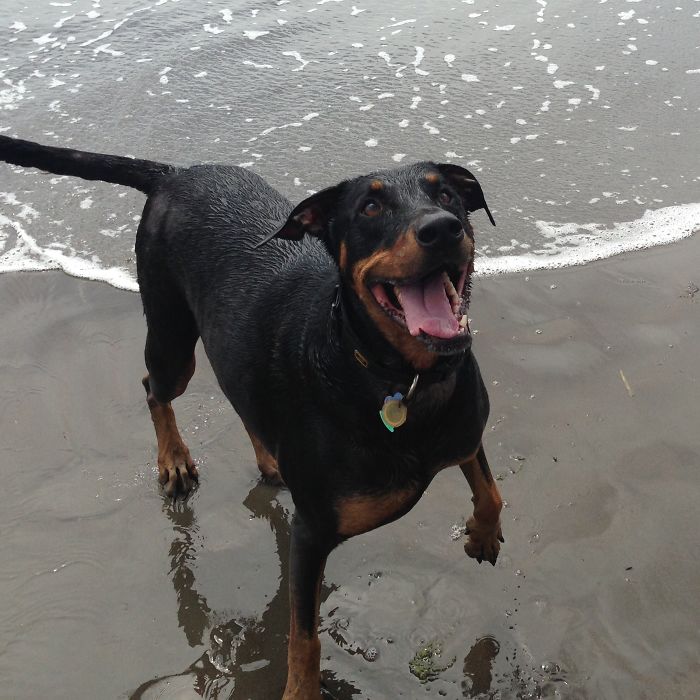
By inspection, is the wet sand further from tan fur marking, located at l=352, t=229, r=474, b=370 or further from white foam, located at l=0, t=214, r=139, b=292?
tan fur marking, located at l=352, t=229, r=474, b=370

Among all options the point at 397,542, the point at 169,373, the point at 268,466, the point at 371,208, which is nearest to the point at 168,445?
the point at 169,373

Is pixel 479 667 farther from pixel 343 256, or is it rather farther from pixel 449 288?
pixel 343 256

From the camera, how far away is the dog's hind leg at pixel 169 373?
371cm

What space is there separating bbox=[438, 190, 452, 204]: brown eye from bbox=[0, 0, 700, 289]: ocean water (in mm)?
2422

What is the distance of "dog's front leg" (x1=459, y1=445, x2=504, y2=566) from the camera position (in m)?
3.09

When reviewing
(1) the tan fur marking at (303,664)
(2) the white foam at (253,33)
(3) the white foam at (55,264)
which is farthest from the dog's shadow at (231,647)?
(2) the white foam at (253,33)

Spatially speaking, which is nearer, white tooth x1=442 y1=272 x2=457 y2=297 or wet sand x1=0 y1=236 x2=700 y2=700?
white tooth x1=442 y1=272 x2=457 y2=297

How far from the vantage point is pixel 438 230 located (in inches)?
91.7

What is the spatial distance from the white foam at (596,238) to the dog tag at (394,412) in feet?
9.00

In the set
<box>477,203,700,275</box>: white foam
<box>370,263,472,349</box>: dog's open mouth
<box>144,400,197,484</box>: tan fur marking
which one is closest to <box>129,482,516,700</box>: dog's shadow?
<box>144,400,197,484</box>: tan fur marking

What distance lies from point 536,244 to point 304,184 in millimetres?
1909

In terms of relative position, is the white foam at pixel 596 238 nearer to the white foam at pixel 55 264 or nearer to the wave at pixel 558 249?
the wave at pixel 558 249

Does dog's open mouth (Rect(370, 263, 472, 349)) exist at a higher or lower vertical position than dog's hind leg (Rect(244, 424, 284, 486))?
higher

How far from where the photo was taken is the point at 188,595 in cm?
335
